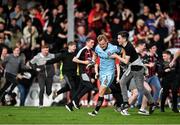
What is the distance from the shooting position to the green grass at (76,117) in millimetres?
16577

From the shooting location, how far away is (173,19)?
2759 centimetres

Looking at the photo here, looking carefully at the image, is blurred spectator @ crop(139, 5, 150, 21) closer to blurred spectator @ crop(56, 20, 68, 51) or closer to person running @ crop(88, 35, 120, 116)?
blurred spectator @ crop(56, 20, 68, 51)

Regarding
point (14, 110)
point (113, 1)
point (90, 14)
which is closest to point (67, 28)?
point (90, 14)

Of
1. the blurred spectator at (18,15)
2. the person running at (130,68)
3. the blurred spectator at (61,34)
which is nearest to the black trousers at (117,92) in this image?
the person running at (130,68)

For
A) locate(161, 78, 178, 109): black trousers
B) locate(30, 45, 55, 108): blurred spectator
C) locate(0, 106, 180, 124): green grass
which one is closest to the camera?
locate(0, 106, 180, 124): green grass

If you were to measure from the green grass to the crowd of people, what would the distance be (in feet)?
1.26

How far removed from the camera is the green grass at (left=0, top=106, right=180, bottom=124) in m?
16.6

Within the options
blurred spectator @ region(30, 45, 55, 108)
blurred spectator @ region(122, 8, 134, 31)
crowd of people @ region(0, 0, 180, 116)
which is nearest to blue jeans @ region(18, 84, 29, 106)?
crowd of people @ region(0, 0, 180, 116)

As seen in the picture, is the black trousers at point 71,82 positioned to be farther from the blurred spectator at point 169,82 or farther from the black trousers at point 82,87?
the blurred spectator at point 169,82

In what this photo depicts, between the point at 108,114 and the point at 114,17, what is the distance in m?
8.12

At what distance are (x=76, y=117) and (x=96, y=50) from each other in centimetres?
190

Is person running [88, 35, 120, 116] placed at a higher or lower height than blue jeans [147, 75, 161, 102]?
higher

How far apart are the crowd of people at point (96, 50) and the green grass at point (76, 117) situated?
38 centimetres

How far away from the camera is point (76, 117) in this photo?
17.8m
